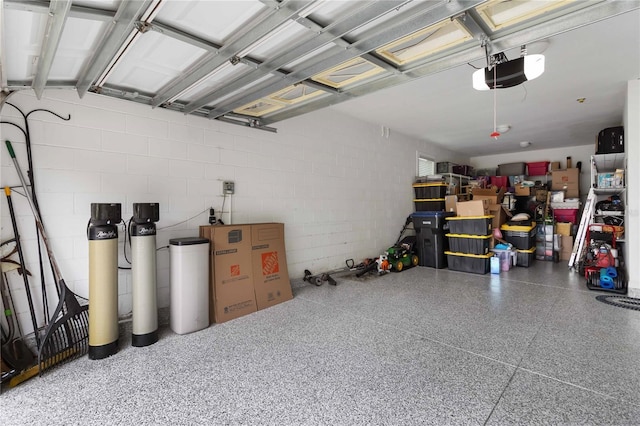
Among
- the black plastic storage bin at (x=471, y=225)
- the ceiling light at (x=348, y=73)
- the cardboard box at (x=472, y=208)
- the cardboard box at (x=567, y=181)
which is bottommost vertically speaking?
the black plastic storage bin at (x=471, y=225)

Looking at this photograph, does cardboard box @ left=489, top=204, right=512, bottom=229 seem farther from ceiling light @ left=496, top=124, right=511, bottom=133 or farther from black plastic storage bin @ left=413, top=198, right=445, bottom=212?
ceiling light @ left=496, top=124, right=511, bottom=133

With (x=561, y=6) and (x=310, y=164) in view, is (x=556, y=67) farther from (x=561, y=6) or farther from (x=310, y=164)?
(x=310, y=164)

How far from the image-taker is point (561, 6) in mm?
1668

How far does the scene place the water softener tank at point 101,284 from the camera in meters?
Result: 2.28

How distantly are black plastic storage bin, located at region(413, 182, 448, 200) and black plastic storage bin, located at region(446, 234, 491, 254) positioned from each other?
1296 mm

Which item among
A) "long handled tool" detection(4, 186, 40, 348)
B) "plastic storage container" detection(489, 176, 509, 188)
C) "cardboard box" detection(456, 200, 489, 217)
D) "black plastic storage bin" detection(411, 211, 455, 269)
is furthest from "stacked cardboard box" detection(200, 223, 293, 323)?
"plastic storage container" detection(489, 176, 509, 188)

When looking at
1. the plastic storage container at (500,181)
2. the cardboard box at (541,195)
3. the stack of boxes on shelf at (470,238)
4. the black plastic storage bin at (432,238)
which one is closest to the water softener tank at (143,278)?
the black plastic storage bin at (432,238)

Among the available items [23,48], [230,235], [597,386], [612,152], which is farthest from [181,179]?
[612,152]

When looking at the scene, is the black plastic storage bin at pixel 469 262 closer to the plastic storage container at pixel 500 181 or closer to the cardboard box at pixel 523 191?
the cardboard box at pixel 523 191

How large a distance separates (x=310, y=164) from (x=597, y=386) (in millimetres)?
3888

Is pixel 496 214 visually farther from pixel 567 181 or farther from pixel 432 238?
pixel 567 181

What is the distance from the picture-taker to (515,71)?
2.57m

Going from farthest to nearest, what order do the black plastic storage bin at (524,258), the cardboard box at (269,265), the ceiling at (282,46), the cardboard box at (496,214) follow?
the cardboard box at (496,214)
the black plastic storage bin at (524,258)
the cardboard box at (269,265)
the ceiling at (282,46)

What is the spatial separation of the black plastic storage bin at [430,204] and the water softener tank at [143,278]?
5.64 m
